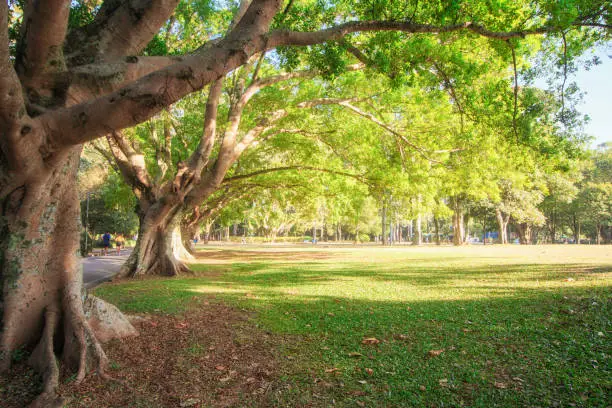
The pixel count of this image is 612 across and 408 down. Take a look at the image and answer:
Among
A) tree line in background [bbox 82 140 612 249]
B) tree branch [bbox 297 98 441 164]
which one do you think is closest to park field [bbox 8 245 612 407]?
tree line in background [bbox 82 140 612 249]

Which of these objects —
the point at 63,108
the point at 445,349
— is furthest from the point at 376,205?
the point at 63,108

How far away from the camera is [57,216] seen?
4695 millimetres

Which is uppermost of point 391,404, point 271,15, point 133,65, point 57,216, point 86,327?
point 271,15

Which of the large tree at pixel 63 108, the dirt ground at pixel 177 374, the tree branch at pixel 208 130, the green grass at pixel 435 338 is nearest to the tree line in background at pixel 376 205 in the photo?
the green grass at pixel 435 338

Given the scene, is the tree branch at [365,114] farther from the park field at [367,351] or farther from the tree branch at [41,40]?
the tree branch at [41,40]

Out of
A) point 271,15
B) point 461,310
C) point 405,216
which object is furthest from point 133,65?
point 405,216

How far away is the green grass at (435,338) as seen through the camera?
134 inches

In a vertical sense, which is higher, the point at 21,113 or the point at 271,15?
the point at 271,15

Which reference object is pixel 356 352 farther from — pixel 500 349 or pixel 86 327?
pixel 86 327

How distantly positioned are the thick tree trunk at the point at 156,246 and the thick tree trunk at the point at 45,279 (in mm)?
8116

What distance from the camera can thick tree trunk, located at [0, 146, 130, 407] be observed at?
3961 mm

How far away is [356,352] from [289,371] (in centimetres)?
103

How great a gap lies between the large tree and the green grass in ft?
8.26

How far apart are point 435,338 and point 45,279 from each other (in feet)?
17.3
